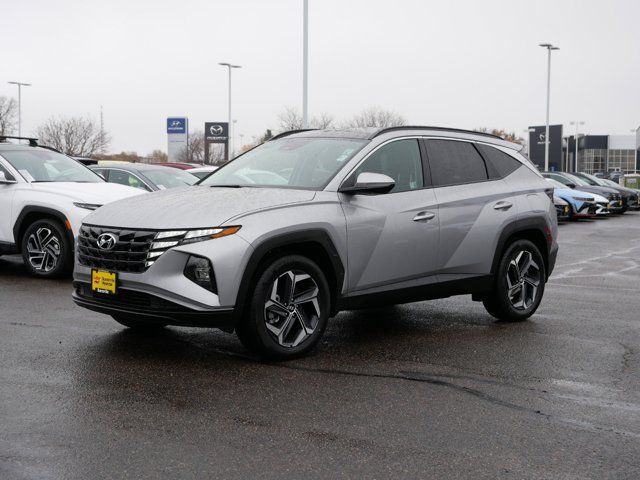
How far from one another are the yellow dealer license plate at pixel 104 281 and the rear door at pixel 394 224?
1707 millimetres

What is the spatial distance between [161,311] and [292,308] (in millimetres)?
930

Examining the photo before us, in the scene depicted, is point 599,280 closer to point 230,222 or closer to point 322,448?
point 230,222

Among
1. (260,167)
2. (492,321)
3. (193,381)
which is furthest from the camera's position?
(492,321)

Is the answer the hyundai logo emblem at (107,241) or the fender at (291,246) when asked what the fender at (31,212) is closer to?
the hyundai logo emblem at (107,241)

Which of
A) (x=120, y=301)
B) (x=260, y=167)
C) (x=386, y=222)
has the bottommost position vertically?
(x=120, y=301)

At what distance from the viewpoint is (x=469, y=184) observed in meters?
7.34

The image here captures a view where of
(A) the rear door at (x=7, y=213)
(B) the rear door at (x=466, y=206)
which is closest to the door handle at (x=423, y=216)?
(B) the rear door at (x=466, y=206)

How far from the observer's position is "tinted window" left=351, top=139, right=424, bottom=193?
6.66m

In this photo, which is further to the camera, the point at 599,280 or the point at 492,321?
the point at 599,280

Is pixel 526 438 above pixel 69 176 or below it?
below

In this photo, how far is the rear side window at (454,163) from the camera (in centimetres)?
713

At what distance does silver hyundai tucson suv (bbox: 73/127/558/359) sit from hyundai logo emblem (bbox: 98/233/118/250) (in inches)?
0.9

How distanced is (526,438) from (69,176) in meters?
8.50

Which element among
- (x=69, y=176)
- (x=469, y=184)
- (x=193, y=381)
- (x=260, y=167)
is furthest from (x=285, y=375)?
(x=69, y=176)
